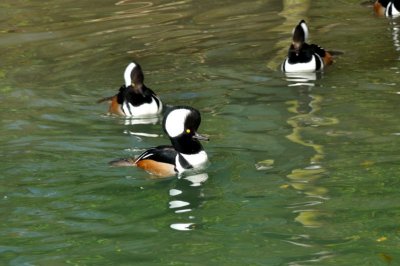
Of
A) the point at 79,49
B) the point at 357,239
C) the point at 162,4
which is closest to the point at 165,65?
the point at 79,49

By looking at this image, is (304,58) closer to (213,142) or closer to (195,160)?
(213,142)

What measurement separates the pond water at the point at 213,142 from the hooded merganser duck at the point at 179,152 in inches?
5.5

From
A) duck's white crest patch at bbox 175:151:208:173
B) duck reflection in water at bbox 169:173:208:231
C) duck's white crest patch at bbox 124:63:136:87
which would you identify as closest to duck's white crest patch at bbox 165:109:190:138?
duck's white crest patch at bbox 175:151:208:173

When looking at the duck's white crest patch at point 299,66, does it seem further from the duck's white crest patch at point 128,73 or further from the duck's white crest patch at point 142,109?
the duck's white crest patch at point 128,73

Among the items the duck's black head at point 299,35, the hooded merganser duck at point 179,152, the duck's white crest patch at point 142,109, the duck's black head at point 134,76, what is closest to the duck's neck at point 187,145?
the hooded merganser duck at point 179,152

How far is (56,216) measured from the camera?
406 inches

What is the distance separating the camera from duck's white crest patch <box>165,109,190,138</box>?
38.0 ft

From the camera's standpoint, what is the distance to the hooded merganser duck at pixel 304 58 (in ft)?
53.0

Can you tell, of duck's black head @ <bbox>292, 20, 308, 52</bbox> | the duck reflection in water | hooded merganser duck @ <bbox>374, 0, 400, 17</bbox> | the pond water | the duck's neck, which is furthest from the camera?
hooded merganser duck @ <bbox>374, 0, 400, 17</bbox>

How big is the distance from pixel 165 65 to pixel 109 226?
7.34m

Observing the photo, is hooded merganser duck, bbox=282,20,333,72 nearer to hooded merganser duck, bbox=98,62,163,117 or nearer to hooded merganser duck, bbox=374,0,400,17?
hooded merganser duck, bbox=98,62,163,117

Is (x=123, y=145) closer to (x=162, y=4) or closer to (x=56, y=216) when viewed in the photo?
(x=56, y=216)

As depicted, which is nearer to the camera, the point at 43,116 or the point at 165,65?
the point at 43,116

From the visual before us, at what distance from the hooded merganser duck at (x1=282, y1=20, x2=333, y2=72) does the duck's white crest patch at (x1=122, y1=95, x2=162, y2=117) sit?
2.59m
